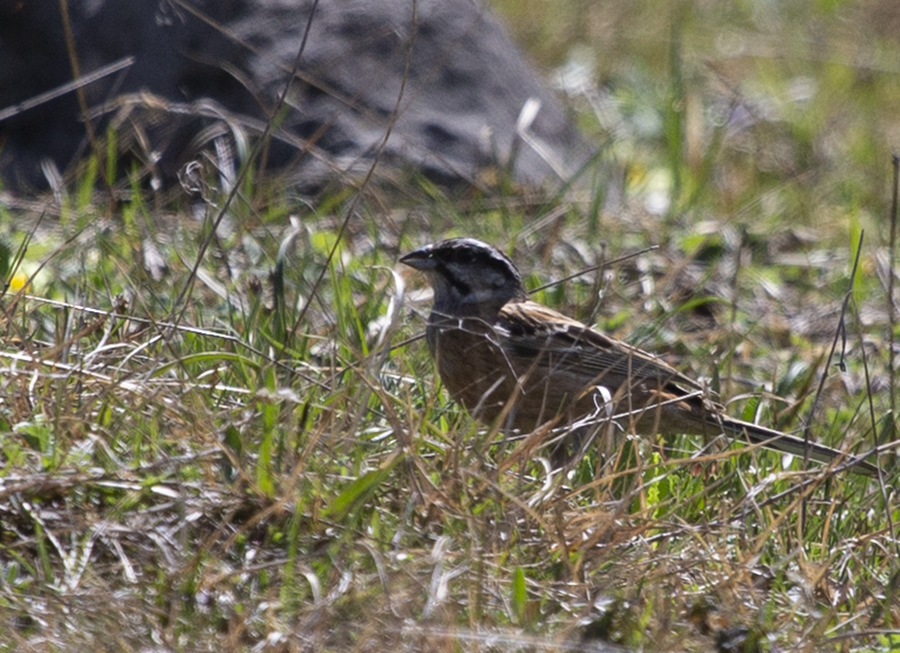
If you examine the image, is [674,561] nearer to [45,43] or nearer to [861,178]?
[45,43]

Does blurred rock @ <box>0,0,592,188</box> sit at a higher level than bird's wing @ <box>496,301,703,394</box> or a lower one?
higher

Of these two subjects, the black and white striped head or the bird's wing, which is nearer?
the bird's wing

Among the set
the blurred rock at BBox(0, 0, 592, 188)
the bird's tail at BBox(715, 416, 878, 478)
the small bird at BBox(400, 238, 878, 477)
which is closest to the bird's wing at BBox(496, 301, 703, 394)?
the small bird at BBox(400, 238, 878, 477)

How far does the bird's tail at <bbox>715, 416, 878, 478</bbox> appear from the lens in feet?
11.8

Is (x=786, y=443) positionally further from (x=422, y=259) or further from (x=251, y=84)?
(x=251, y=84)

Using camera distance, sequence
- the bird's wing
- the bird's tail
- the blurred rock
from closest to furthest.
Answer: the bird's tail < the bird's wing < the blurred rock

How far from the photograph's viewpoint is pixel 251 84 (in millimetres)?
6258

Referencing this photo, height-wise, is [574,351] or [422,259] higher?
[422,259]

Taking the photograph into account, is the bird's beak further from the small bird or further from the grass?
the grass

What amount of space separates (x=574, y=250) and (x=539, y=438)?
2.60 metres

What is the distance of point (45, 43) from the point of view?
253 inches

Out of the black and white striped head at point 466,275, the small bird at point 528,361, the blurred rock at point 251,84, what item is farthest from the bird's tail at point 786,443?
the blurred rock at point 251,84

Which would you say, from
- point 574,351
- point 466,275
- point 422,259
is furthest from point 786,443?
point 422,259

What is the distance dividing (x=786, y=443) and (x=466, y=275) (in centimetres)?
130
